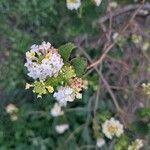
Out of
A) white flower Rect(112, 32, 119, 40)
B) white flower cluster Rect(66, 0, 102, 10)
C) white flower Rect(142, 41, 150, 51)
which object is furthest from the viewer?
white flower Rect(142, 41, 150, 51)

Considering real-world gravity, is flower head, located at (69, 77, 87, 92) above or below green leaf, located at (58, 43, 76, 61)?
below

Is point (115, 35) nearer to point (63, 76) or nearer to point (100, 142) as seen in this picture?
point (100, 142)

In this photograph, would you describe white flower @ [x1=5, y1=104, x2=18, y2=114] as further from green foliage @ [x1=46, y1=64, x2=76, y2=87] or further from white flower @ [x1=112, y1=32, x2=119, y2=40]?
green foliage @ [x1=46, y1=64, x2=76, y2=87]

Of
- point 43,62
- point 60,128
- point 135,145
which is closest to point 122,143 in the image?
point 135,145

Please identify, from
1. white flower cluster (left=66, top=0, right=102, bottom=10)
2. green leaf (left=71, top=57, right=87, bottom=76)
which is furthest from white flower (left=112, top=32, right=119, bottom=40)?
green leaf (left=71, top=57, right=87, bottom=76)

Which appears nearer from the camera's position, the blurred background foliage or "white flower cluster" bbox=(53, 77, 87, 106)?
"white flower cluster" bbox=(53, 77, 87, 106)
